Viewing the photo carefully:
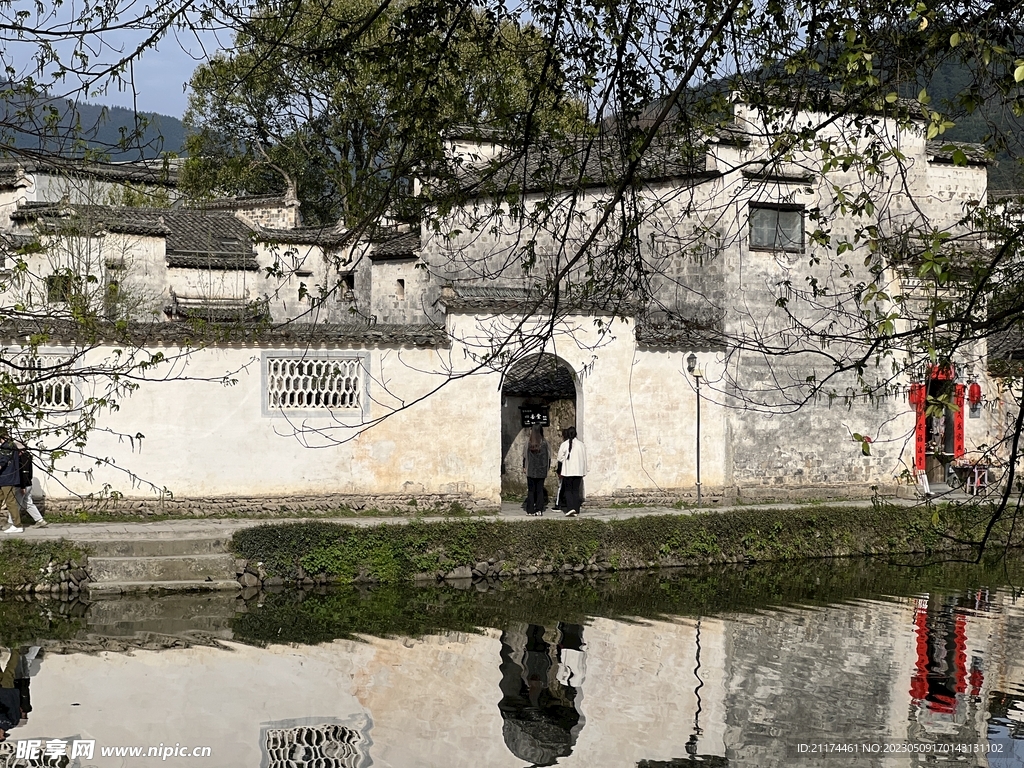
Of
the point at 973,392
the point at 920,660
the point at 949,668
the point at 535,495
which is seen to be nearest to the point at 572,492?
the point at 535,495

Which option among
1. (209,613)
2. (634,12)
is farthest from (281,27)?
(209,613)

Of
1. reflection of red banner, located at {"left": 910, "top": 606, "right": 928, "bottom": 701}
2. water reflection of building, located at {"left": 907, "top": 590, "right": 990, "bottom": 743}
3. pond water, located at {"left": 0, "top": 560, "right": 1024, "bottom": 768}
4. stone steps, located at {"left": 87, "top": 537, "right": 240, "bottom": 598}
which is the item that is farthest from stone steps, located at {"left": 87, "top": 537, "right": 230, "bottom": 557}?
water reflection of building, located at {"left": 907, "top": 590, "right": 990, "bottom": 743}

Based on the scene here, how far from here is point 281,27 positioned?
24.1 ft

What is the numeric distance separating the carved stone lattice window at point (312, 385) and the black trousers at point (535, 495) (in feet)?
10.2

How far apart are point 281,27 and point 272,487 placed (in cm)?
990

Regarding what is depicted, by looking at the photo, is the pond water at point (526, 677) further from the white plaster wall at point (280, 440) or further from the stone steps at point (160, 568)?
the white plaster wall at point (280, 440)

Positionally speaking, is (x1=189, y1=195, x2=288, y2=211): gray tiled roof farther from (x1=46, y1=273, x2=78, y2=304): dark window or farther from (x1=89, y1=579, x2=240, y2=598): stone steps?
(x1=46, y1=273, x2=78, y2=304): dark window

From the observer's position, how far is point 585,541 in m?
15.0

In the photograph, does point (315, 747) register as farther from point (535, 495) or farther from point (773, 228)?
point (773, 228)

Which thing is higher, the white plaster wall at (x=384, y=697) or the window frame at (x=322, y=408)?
the window frame at (x=322, y=408)

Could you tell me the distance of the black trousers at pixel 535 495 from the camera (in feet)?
58.6

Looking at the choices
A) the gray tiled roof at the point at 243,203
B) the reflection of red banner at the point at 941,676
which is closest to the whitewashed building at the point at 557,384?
the reflection of red banner at the point at 941,676

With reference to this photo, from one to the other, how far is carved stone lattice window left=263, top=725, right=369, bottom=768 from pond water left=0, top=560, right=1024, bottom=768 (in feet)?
0.07

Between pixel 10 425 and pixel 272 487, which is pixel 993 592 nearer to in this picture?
pixel 272 487
